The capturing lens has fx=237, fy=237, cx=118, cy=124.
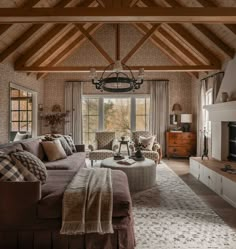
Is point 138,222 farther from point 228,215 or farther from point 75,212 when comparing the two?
point 228,215

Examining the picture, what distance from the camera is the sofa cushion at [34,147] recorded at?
157 inches

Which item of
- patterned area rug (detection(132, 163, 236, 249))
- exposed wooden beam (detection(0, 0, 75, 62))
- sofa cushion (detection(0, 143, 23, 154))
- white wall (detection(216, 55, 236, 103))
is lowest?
patterned area rug (detection(132, 163, 236, 249))

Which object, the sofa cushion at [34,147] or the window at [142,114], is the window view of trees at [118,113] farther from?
the sofa cushion at [34,147]

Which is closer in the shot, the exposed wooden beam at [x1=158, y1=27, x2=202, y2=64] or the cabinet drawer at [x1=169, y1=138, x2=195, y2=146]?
the exposed wooden beam at [x1=158, y1=27, x2=202, y2=64]

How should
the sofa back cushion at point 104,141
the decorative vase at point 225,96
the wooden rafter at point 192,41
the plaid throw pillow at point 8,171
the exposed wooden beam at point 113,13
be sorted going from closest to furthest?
1. the plaid throw pillow at point 8,171
2. the exposed wooden beam at point 113,13
3. the decorative vase at point 225,96
4. the wooden rafter at point 192,41
5. the sofa back cushion at point 104,141

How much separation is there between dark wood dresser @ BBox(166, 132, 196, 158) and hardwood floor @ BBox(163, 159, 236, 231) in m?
1.44

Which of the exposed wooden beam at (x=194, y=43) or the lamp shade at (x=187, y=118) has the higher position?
the exposed wooden beam at (x=194, y=43)

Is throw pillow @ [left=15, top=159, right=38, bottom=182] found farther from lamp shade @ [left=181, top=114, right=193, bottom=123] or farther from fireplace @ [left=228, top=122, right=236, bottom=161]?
lamp shade @ [left=181, top=114, right=193, bottom=123]

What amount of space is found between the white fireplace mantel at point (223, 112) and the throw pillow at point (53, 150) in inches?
134

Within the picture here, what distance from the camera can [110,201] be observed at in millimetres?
2232

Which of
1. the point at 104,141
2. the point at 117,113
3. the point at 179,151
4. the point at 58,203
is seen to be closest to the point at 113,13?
the point at 58,203

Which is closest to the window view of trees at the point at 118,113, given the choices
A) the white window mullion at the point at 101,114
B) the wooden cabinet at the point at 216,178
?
the white window mullion at the point at 101,114

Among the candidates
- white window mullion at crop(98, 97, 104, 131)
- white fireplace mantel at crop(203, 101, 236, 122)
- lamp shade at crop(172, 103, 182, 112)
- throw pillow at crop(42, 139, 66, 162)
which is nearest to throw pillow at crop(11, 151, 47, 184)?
throw pillow at crop(42, 139, 66, 162)

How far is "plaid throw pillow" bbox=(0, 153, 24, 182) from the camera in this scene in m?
2.33
